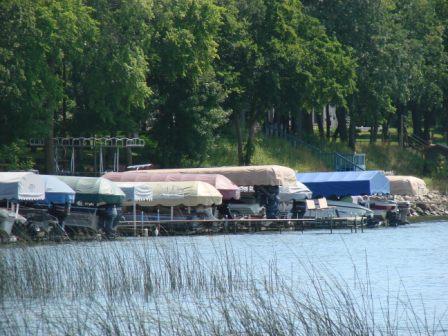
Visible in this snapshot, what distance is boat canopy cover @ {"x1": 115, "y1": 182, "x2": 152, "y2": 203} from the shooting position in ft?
186

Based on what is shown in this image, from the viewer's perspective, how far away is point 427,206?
8675 centimetres

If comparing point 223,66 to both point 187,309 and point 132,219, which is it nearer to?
point 132,219

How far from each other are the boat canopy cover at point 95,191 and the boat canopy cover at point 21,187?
301 cm

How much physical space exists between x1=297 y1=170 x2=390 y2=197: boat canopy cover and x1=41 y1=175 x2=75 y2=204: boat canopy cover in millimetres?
19183

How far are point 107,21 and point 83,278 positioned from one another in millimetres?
36553

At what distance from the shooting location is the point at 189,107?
242ft

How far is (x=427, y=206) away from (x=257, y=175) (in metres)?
26.4

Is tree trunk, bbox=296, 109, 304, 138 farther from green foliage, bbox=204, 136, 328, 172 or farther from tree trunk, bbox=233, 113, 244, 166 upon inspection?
tree trunk, bbox=233, 113, 244, 166

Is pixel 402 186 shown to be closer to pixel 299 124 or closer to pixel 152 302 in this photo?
pixel 299 124

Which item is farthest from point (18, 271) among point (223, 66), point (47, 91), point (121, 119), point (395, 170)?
point (395, 170)

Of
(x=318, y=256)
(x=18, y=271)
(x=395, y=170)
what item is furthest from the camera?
(x=395, y=170)

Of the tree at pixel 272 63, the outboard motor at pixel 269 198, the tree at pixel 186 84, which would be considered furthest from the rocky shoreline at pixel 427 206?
the outboard motor at pixel 269 198

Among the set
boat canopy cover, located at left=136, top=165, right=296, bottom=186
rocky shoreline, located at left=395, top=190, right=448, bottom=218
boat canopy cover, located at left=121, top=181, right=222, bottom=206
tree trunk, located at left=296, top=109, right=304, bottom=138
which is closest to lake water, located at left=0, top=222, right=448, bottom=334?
boat canopy cover, located at left=121, top=181, right=222, bottom=206

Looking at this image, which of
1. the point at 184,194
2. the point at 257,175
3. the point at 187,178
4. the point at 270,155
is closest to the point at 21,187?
the point at 184,194
